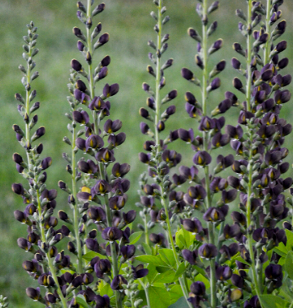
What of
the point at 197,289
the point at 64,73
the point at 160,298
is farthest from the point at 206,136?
the point at 64,73

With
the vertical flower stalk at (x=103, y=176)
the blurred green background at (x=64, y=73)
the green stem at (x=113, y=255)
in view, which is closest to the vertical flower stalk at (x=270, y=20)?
the vertical flower stalk at (x=103, y=176)

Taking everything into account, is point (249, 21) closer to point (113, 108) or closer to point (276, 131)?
point (276, 131)

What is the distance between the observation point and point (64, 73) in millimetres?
4762

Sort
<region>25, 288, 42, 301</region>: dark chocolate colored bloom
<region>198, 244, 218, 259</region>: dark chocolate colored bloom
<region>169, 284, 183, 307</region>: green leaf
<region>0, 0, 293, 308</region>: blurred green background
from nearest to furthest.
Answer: <region>198, 244, 218, 259</region>: dark chocolate colored bloom, <region>25, 288, 42, 301</region>: dark chocolate colored bloom, <region>169, 284, 183, 307</region>: green leaf, <region>0, 0, 293, 308</region>: blurred green background

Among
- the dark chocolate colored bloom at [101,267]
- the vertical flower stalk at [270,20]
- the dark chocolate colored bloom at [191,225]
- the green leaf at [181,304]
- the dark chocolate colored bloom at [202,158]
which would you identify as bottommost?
the green leaf at [181,304]

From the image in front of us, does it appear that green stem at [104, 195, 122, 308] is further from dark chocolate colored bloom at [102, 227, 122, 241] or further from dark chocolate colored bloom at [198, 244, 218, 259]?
dark chocolate colored bloom at [198, 244, 218, 259]

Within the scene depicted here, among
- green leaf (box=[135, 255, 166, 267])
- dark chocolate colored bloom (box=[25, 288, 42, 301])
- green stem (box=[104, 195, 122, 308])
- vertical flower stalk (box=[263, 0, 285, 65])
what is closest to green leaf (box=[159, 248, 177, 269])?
green leaf (box=[135, 255, 166, 267])

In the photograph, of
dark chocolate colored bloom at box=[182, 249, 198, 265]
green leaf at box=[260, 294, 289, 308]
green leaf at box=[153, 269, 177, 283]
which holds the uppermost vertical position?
dark chocolate colored bloom at box=[182, 249, 198, 265]

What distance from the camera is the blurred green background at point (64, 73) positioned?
289 cm

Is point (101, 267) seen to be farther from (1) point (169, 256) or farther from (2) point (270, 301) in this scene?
(2) point (270, 301)

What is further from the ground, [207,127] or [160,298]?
[207,127]

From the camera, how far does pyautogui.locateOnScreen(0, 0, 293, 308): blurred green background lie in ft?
A: 9.50

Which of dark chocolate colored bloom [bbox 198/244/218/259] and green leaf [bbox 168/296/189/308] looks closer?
dark chocolate colored bloom [bbox 198/244/218/259]

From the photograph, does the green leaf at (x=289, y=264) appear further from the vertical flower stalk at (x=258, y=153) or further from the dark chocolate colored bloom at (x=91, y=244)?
the dark chocolate colored bloom at (x=91, y=244)
